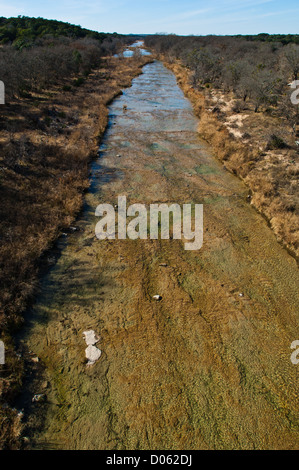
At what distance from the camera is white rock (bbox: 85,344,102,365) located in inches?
257

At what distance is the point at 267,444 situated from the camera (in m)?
5.30

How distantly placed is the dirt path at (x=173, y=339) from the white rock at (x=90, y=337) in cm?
13

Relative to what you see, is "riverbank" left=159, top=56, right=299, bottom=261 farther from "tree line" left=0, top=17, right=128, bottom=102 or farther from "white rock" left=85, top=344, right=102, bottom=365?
"tree line" left=0, top=17, right=128, bottom=102

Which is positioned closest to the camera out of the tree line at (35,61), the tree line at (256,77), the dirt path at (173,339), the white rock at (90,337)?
the dirt path at (173,339)

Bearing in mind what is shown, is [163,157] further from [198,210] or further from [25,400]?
[25,400]

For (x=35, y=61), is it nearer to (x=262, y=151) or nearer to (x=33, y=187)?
(x=33, y=187)

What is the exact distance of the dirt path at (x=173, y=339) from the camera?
5.49m

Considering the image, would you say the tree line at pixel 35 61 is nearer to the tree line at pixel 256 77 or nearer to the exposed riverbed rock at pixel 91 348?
the tree line at pixel 256 77

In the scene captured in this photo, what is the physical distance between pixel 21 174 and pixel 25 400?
33.9 feet

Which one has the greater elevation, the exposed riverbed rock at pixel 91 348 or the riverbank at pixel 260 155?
the riverbank at pixel 260 155

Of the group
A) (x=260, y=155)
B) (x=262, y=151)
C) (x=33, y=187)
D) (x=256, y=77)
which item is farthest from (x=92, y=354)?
(x=256, y=77)

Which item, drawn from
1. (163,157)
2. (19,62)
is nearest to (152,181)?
(163,157)

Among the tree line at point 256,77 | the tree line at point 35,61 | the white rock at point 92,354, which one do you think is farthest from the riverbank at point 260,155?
the tree line at point 35,61

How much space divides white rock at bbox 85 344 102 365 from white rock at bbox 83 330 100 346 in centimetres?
14
